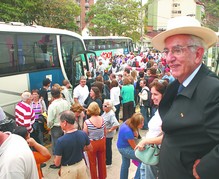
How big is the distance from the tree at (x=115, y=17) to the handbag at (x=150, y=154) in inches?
1661

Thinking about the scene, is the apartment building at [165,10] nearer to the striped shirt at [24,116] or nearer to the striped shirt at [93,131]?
the striped shirt at [24,116]

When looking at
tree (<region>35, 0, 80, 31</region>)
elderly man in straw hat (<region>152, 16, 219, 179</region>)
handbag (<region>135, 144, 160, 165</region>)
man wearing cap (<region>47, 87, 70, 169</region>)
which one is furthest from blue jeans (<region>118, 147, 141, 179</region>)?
tree (<region>35, 0, 80, 31</region>)

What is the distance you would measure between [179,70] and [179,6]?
7291 cm

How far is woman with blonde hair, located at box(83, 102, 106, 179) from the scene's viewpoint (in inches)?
187

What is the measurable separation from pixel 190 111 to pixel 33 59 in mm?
8559

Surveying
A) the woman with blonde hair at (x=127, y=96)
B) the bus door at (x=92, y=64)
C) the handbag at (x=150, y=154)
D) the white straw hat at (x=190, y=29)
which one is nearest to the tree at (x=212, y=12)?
the bus door at (x=92, y=64)

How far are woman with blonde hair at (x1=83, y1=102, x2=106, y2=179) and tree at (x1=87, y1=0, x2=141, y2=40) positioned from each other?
132 ft

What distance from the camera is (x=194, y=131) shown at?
171 centimetres

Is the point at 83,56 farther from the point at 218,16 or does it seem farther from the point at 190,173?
the point at 218,16

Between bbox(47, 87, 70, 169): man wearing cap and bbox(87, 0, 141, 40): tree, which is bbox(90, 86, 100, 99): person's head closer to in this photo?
bbox(47, 87, 70, 169): man wearing cap

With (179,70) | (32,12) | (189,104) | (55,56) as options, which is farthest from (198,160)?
(32,12)

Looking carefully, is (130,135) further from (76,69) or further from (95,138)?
(76,69)

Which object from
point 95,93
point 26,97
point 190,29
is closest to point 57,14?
point 95,93

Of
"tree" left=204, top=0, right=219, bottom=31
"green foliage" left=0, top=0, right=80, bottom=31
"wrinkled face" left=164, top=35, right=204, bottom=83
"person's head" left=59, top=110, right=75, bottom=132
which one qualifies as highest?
"tree" left=204, top=0, right=219, bottom=31
